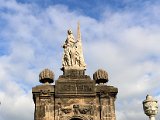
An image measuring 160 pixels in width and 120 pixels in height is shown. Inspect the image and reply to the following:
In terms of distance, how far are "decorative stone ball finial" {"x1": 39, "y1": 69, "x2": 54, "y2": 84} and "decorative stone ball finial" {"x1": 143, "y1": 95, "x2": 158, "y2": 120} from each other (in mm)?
8449

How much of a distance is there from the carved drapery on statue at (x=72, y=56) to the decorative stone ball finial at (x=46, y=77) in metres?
0.93

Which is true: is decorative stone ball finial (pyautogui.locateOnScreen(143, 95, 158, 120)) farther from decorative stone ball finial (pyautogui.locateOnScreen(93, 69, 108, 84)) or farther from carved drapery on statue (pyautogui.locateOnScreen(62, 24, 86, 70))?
carved drapery on statue (pyautogui.locateOnScreen(62, 24, 86, 70))

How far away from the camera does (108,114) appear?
17.7 m

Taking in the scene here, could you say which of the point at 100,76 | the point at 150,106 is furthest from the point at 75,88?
the point at 150,106

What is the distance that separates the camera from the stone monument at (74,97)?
17562 mm

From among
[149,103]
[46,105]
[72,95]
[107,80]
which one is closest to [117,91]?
[107,80]

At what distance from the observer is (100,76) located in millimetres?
18469

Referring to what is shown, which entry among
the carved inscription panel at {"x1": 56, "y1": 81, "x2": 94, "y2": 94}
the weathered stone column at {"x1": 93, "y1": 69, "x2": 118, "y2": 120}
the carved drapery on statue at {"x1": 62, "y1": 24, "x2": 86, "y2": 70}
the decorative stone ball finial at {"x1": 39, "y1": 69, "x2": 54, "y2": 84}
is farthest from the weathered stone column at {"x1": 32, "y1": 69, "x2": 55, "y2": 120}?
the weathered stone column at {"x1": 93, "y1": 69, "x2": 118, "y2": 120}

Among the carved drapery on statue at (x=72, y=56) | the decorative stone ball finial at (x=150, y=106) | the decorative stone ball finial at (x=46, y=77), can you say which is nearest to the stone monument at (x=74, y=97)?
the decorative stone ball finial at (x=46, y=77)

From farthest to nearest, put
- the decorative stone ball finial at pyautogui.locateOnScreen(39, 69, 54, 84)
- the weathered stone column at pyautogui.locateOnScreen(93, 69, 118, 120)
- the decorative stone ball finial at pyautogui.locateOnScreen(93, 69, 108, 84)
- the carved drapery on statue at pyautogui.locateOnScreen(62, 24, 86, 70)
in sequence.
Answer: the carved drapery on statue at pyautogui.locateOnScreen(62, 24, 86, 70), the decorative stone ball finial at pyautogui.locateOnScreen(93, 69, 108, 84), the decorative stone ball finial at pyautogui.locateOnScreen(39, 69, 54, 84), the weathered stone column at pyautogui.locateOnScreen(93, 69, 118, 120)

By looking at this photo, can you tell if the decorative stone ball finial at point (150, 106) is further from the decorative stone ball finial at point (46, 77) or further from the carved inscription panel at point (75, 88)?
the decorative stone ball finial at point (46, 77)

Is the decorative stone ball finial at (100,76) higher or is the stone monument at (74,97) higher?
the decorative stone ball finial at (100,76)

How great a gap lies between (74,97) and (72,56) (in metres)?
A: 2.39

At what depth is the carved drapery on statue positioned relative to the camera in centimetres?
1903
